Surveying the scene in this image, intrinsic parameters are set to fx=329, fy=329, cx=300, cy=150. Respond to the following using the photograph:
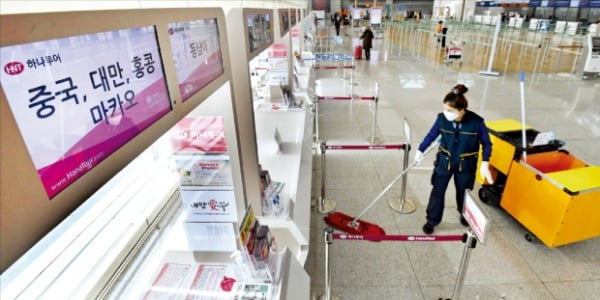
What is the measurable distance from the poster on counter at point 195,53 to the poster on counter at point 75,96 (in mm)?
243

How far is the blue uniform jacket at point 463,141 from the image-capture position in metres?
3.42

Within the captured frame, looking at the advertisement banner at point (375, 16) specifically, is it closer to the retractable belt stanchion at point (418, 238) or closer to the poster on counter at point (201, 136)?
the retractable belt stanchion at point (418, 238)

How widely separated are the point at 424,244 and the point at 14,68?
3.98 m

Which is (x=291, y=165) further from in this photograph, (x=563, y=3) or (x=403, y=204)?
(x=563, y=3)

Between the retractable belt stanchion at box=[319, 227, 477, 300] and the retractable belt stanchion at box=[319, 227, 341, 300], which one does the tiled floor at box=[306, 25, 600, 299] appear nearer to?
the retractable belt stanchion at box=[319, 227, 341, 300]

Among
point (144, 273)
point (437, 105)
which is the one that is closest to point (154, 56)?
point (144, 273)

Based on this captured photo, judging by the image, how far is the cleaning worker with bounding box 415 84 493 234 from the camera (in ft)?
11.1

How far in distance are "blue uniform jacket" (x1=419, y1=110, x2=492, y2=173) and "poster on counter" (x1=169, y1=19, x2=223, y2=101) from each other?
8.95 ft

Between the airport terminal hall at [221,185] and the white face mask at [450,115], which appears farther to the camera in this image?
the white face mask at [450,115]

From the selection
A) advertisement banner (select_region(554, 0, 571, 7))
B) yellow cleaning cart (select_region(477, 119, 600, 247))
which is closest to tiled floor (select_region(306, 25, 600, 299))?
yellow cleaning cart (select_region(477, 119, 600, 247))

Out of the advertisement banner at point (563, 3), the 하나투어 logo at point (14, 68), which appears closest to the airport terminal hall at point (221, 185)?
the 하나투어 logo at point (14, 68)

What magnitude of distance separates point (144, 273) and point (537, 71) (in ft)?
50.6

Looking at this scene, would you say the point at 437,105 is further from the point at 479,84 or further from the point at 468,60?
the point at 468,60

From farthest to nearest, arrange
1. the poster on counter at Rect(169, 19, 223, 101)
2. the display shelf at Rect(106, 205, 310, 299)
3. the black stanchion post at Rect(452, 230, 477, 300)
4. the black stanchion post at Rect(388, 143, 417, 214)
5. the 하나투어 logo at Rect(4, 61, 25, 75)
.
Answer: the black stanchion post at Rect(388, 143, 417, 214), the black stanchion post at Rect(452, 230, 477, 300), the display shelf at Rect(106, 205, 310, 299), the poster on counter at Rect(169, 19, 223, 101), the 하나투어 logo at Rect(4, 61, 25, 75)
